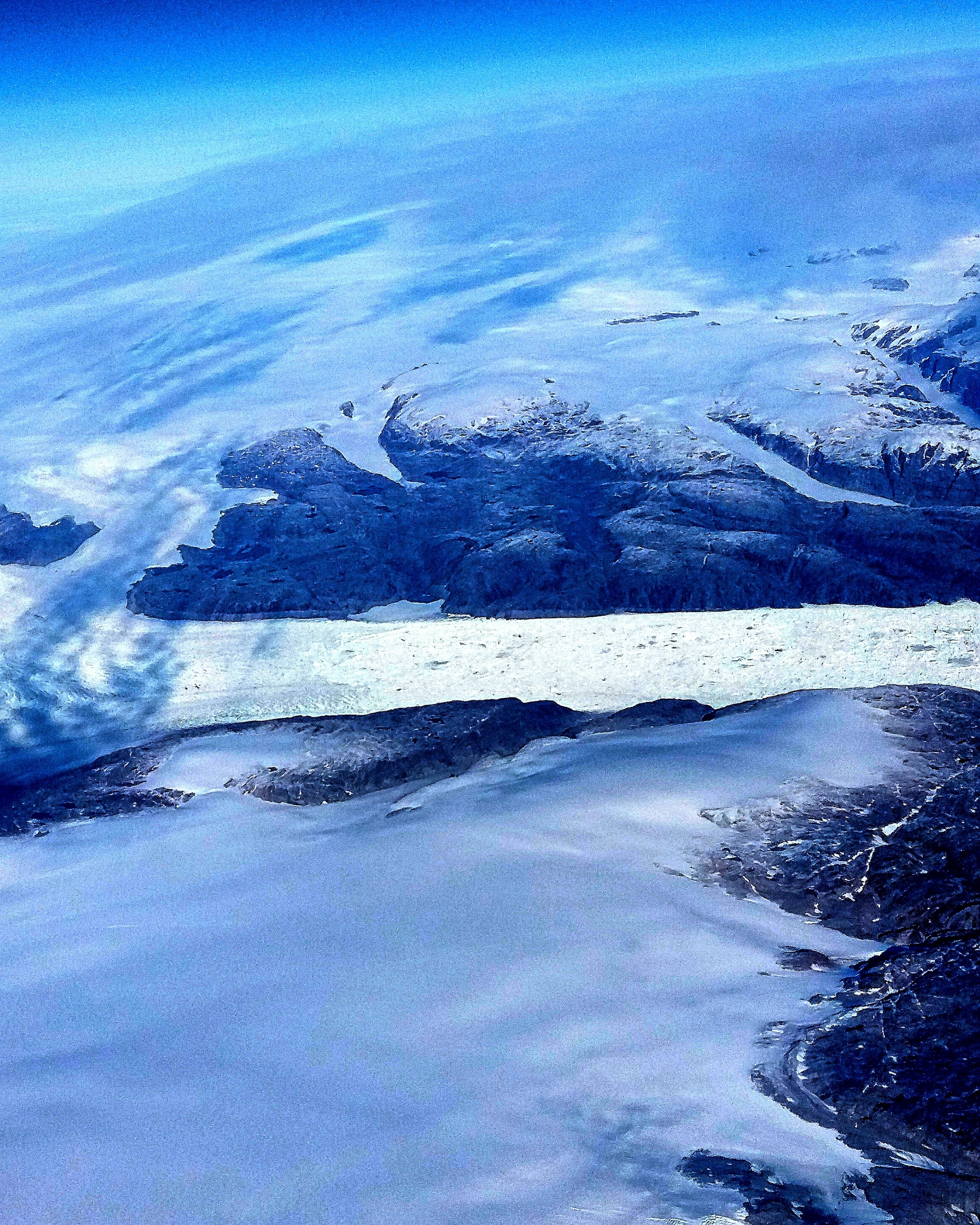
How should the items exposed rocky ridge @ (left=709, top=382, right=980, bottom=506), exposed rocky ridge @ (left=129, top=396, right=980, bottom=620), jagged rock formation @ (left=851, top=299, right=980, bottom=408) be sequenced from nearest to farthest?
exposed rocky ridge @ (left=129, top=396, right=980, bottom=620) < exposed rocky ridge @ (left=709, top=382, right=980, bottom=506) < jagged rock formation @ (left=851, top=299, right=980, bottom=408)

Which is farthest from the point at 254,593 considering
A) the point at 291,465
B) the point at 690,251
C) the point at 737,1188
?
the point at 690,251

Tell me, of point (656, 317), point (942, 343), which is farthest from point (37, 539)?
point (942, 343)

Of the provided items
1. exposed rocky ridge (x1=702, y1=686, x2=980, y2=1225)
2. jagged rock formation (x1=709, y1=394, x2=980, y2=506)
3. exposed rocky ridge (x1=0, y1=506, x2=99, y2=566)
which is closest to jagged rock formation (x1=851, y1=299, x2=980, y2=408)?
jagged rock formation (x1=709, y1=394, x2=980, y2=506)

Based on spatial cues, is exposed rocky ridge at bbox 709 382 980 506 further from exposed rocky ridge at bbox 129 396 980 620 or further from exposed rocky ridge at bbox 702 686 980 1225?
exposed rocky ridge at bbox 702 686 980 1225

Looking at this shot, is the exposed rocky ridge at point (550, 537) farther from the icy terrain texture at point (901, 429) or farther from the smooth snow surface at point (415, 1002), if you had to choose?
the smooth snow surface at point (415, 1002)

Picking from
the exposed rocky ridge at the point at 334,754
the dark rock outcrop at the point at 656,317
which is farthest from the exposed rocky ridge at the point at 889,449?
the dark rock outcrop at the point at 656,317

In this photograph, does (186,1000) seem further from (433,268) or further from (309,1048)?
(433,268)
